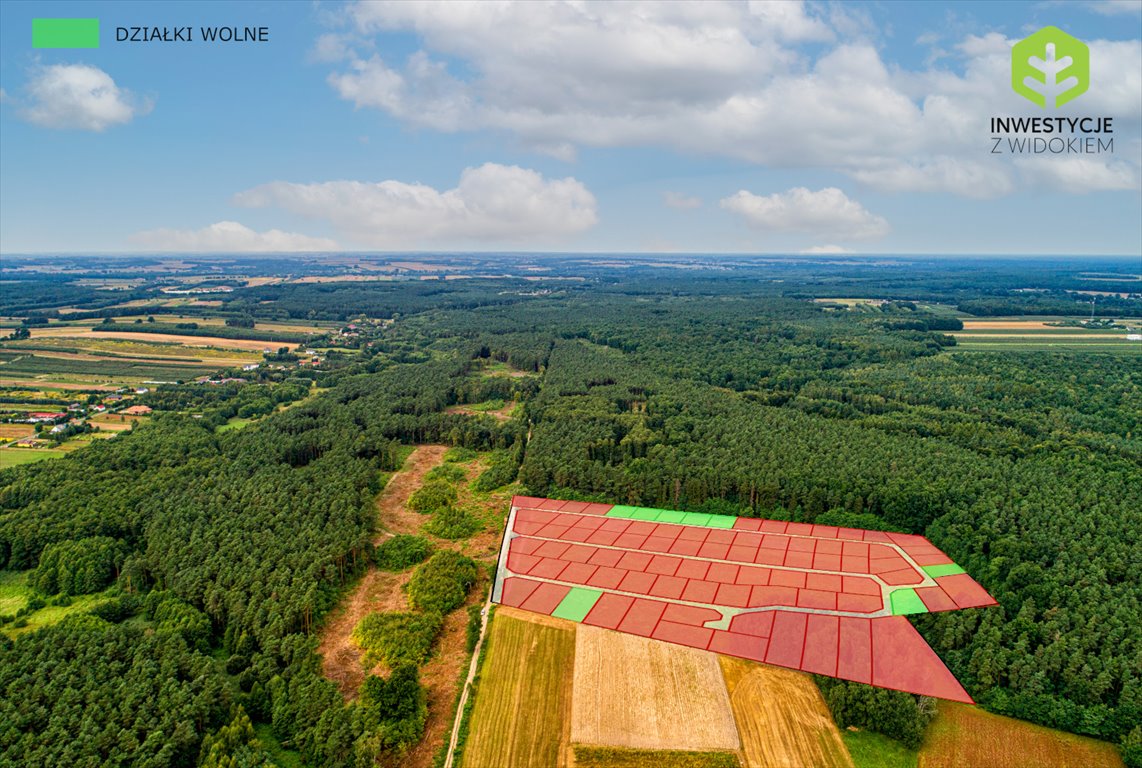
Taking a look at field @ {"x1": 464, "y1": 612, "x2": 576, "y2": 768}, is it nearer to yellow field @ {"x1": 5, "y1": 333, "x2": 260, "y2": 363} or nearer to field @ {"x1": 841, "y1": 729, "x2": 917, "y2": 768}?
field @ {"x1": 841, "y1": 729, "x2": 917, "y2": 768}

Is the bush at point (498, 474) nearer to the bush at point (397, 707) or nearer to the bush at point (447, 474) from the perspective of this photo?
the bush at point (447, 474)

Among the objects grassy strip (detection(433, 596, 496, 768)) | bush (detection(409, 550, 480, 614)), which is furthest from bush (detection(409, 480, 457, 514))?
grassy strip (detection(433, 596, 496, 768))

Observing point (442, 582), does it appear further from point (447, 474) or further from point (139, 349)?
point (139, 349)

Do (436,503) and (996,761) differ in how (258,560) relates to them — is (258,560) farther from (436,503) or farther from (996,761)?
(996,761)

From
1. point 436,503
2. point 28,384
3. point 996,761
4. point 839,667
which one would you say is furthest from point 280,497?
point 28,384

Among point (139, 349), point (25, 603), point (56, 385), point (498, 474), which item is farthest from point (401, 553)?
point (139, 349)
